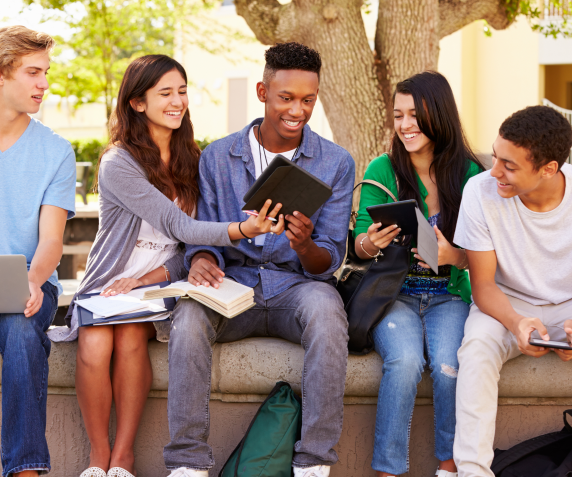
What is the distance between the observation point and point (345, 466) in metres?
3.15

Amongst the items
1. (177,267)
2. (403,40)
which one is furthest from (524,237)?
(403,40)

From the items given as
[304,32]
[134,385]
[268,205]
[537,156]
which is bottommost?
[134,385]

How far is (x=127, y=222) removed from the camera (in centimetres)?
332

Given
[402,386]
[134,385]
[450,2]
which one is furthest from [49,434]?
[450,2]

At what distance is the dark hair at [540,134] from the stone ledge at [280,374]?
3.22ft

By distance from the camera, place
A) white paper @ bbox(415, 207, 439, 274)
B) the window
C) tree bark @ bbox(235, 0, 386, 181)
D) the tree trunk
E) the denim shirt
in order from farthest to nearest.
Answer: the window → tree bark @ bbox(235, 0, 386, 181) → the tree trunk → the denim shirt → white paper @ bbox(415, 207, 439, 274)

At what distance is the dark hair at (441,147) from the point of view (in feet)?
11.3

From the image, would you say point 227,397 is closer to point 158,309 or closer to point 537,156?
point 158,309

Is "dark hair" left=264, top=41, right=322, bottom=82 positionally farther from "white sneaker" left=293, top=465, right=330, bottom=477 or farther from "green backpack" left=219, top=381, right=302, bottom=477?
"white sneaker" left=293, top=465, right=330, bottom=477

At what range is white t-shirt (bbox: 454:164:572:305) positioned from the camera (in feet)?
9.91

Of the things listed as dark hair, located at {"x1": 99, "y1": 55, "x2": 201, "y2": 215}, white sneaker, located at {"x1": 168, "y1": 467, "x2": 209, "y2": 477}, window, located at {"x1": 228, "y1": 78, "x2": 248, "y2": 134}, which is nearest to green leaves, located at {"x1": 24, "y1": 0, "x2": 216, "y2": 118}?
window, located at {"x1": 228, "y1": 78, "x2": 248, "y2": 134}

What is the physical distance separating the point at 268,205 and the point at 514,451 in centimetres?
156

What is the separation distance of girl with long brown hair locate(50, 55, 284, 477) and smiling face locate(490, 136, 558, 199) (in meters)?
1.02

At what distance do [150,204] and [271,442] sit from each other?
130 centimetres
